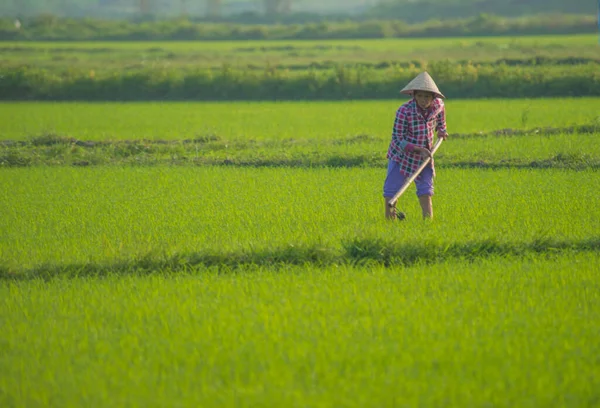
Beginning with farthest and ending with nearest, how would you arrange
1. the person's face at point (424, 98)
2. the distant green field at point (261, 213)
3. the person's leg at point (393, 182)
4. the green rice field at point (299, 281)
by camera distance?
the person's leg at point (393, 182)
the person's face at point (424, 98)
the distant green field at point (261, 213)
the green rice field at point (299, 281)

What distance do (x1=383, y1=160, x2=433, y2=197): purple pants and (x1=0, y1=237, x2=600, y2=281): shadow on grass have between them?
0.91 m

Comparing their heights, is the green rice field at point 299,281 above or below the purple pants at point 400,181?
below

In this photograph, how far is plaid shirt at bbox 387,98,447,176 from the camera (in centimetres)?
684

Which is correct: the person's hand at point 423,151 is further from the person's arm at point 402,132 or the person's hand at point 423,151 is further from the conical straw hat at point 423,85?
the conical straw hat at point 423,85

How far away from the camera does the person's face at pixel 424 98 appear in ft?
22.1

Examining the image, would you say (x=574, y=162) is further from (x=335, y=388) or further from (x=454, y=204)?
(x=335, y=388)

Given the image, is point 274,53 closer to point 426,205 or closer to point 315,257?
point 426,205

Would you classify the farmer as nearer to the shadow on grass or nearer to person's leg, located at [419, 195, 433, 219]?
person's leg, located at [419, 195, 433, 219]

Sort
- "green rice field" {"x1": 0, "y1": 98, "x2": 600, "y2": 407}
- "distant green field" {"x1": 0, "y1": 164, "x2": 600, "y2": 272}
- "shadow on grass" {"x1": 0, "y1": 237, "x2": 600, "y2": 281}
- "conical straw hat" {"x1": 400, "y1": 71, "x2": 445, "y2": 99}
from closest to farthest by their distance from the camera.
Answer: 1. "green rice field" {"x1": 0, "y1": 98, "x2": 600, "y2": 407}
2. "shadow on grass" {"x1": 0, "y1": 237, "x2": 600, "y2": 281}
3. "distant green field" {"x1": 0, "y1": 164, "x2": 600, "y2": 272}
4. "conical straw hat" {"x1": 400, "y1": 71, "x2": 445, "y2": 99}

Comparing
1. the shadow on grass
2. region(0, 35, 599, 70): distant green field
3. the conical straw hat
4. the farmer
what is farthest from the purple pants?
region(0, 35, 599, 70): distant green field

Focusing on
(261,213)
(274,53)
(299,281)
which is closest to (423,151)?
(261,213)

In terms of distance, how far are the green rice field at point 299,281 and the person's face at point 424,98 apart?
96cm

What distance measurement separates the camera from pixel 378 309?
482 centimetres

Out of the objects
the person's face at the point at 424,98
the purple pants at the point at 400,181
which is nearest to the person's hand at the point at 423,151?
the purple pants at the point at 400,181
